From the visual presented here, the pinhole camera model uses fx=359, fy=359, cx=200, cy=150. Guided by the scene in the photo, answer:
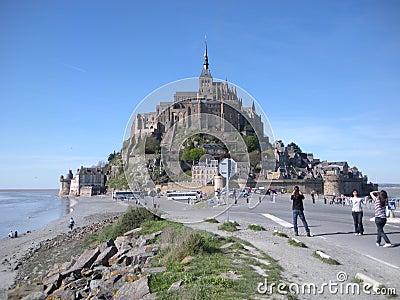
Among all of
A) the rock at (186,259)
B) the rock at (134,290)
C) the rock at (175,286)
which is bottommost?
the rock at (134,290)

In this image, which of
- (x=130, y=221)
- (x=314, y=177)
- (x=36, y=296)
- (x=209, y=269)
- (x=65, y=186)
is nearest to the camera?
(x=209, y=269)

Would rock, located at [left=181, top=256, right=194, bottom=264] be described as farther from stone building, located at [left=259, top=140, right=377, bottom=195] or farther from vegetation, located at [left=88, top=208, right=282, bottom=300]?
stone building, located at [left=259, top=140, right=377, bottom=195]

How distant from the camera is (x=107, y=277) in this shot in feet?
24.9

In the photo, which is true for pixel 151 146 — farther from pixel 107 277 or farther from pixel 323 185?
pixel 323 185

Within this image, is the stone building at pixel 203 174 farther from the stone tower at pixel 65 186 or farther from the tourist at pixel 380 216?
the stone tower at pixel 65 186

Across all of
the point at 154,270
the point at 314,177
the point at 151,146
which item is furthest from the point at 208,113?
the point at 314,177

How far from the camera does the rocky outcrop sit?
637cm

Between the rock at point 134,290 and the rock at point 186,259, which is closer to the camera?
the rock at point 134,290

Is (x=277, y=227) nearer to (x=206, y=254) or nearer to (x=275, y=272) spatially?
(x=206, y=254)

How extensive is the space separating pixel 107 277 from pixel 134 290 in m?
1.84

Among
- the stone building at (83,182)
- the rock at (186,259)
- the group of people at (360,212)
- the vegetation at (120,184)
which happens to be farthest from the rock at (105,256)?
the stone building at (83,182)

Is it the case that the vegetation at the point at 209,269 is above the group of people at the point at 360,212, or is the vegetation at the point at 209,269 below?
below

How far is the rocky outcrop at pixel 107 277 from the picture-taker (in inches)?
251

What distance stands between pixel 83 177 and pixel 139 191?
9684cm
